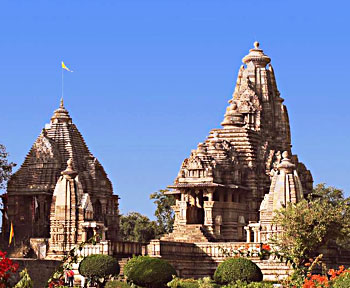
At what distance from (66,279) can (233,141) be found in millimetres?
19151

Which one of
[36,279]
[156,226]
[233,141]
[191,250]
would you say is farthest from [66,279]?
[156,226]

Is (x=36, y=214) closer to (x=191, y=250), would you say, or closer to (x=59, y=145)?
(x=59, y=145)

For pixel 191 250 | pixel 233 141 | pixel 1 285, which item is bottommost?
pixel 1 285

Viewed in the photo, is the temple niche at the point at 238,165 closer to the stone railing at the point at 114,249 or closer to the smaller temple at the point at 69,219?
the smaller temple at the point at 69,219

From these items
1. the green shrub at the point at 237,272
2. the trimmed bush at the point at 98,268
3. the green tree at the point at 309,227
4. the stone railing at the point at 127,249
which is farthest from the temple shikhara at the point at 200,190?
the green shrub at the point at 237,272

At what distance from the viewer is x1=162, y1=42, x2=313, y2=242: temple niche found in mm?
64625

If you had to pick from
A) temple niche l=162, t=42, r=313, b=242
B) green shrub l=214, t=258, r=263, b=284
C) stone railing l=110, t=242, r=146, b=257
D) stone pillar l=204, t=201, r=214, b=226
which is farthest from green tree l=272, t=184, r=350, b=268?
stone pillar l=204, t=201, r=214, b=226

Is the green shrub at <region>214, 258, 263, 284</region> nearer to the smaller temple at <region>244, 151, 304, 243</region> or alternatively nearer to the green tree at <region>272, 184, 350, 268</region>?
the green tree at <region>272, 184, 350, 268</region>

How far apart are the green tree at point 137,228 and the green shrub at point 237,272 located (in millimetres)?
38842

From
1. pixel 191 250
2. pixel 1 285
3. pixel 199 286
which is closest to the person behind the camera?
pixel 1 285

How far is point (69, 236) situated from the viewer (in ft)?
196

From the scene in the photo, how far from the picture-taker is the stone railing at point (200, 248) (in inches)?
2192

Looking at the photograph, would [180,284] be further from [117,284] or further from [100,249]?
[100,249]

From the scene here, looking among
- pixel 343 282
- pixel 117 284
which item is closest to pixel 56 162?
pixel 117 284
